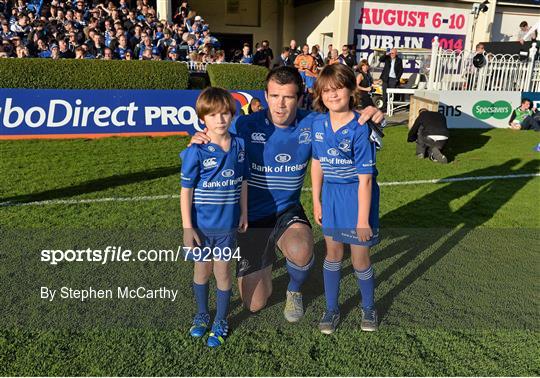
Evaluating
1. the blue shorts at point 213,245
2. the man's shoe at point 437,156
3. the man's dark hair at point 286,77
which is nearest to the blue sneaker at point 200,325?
the blue shorts at point 213,245

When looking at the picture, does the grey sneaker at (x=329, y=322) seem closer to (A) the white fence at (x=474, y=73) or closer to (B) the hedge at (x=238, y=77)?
(B) the hedge at (x=238, y=77)

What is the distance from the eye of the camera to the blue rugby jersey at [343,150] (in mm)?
3027

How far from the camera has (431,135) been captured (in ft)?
28.9

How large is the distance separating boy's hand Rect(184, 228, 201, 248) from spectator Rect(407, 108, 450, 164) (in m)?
6.86

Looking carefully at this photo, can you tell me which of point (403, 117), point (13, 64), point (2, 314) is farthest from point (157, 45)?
point (2, 314)

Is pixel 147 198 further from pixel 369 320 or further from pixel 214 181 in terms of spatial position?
pixel 369 320

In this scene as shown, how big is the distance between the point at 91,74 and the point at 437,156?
834 cm

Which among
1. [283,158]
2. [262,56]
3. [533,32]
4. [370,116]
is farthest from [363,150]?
[533,32]

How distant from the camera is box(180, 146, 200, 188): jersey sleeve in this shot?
2921mm

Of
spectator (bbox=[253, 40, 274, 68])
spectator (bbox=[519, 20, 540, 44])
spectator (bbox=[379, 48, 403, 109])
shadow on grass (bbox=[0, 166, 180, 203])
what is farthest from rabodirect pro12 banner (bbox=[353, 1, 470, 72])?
shadow on grass (bbox=[0, 166, 180, 203])

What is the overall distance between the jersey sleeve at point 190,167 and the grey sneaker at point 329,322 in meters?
1.38

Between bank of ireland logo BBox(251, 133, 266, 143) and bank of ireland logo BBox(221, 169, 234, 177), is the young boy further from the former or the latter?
bank of ireland logo BBox(251, 133, 266, 143)

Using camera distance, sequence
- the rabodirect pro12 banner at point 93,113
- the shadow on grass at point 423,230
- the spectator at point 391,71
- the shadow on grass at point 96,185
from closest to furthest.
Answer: the shadow on grass at point 423,230 < the shadow on grass at point 96,185 < the rabodirect pro12 banner at point 93,113 < the spectator at point 391,71

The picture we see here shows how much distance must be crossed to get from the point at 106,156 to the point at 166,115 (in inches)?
97.4
